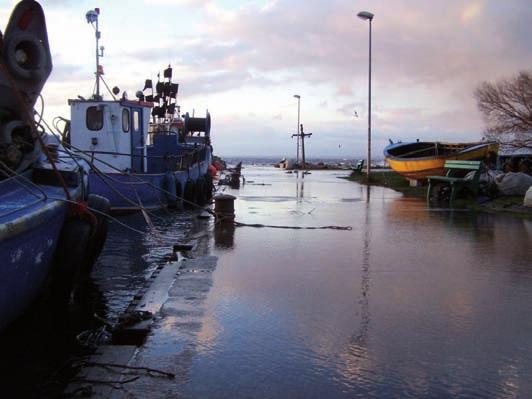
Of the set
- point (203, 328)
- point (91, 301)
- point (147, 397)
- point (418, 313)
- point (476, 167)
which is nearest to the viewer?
point (147, 397)

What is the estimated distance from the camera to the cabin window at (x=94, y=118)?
17.3m

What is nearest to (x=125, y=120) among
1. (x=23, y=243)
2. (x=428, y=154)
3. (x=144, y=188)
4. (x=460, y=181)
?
(x=144, y=188)

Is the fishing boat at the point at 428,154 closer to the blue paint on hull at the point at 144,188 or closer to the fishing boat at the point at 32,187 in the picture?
the blue paint on hull at the point at 144,188

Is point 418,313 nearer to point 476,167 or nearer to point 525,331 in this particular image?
point 525,331

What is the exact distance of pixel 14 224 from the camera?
4723mm

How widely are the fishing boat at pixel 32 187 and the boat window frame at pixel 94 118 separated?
10.3 meters

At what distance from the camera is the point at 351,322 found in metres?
5.82

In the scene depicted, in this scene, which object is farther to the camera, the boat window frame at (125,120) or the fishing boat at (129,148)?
the boat window frame at (125,120)

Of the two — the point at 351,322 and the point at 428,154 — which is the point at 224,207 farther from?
the point at 428,154

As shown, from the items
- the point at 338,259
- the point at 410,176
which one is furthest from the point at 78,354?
the point at 410,176

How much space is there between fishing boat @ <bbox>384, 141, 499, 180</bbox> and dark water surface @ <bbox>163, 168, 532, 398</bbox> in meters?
13.7

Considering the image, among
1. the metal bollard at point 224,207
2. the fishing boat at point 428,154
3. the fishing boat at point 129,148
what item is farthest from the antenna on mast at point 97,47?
the fishing boat at point 428,154

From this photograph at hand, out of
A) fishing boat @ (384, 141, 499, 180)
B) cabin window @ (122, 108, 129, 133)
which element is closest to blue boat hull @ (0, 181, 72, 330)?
cabin window @ (122, 108, 129, 133)

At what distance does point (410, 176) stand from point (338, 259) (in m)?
19.0
